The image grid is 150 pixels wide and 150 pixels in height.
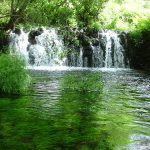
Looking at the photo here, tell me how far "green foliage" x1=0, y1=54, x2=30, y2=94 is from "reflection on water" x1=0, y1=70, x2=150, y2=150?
697mm

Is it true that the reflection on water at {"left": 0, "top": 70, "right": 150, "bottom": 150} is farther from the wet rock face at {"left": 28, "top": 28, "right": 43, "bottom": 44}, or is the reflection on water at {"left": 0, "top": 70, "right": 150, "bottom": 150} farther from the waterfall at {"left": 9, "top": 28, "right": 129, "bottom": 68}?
the wet rock face at {"left": 28, "top": 28, "right": 43, "bottom": 44}

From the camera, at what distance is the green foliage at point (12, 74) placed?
19.0 metres

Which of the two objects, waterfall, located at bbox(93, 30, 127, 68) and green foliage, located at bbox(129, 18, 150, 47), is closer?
waterfall, located at bbox(93, 30, 127, 68)

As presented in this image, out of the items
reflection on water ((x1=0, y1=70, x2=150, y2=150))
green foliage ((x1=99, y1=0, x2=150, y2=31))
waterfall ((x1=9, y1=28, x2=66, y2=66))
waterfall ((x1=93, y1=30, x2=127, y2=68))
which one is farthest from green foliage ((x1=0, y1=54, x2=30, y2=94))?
green foliage ((x1=99, y1=0, x2=150, y2=31))

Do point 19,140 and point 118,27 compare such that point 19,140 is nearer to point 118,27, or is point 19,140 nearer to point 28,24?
point 28,24

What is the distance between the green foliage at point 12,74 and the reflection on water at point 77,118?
697 mm

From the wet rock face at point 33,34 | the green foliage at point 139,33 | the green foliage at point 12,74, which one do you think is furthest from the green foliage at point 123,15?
the green foliage at point 12,74

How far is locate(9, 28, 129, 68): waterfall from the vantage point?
38.7 meters

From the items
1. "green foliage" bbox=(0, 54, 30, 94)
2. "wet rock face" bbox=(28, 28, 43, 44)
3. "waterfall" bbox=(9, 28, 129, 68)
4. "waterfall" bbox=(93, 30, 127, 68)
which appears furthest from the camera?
"waterfall" bbox=(93, 30, 127, 68)

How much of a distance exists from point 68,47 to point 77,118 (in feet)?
80.9

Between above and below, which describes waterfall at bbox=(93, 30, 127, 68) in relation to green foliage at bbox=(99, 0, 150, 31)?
below

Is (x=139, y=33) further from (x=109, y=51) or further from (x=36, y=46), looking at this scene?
(x=36, y=46)

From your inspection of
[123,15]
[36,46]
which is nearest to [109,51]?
[36,46]

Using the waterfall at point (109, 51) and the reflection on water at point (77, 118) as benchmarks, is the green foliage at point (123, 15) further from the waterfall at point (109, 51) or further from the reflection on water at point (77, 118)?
the reflection on water at point (77, 118)
